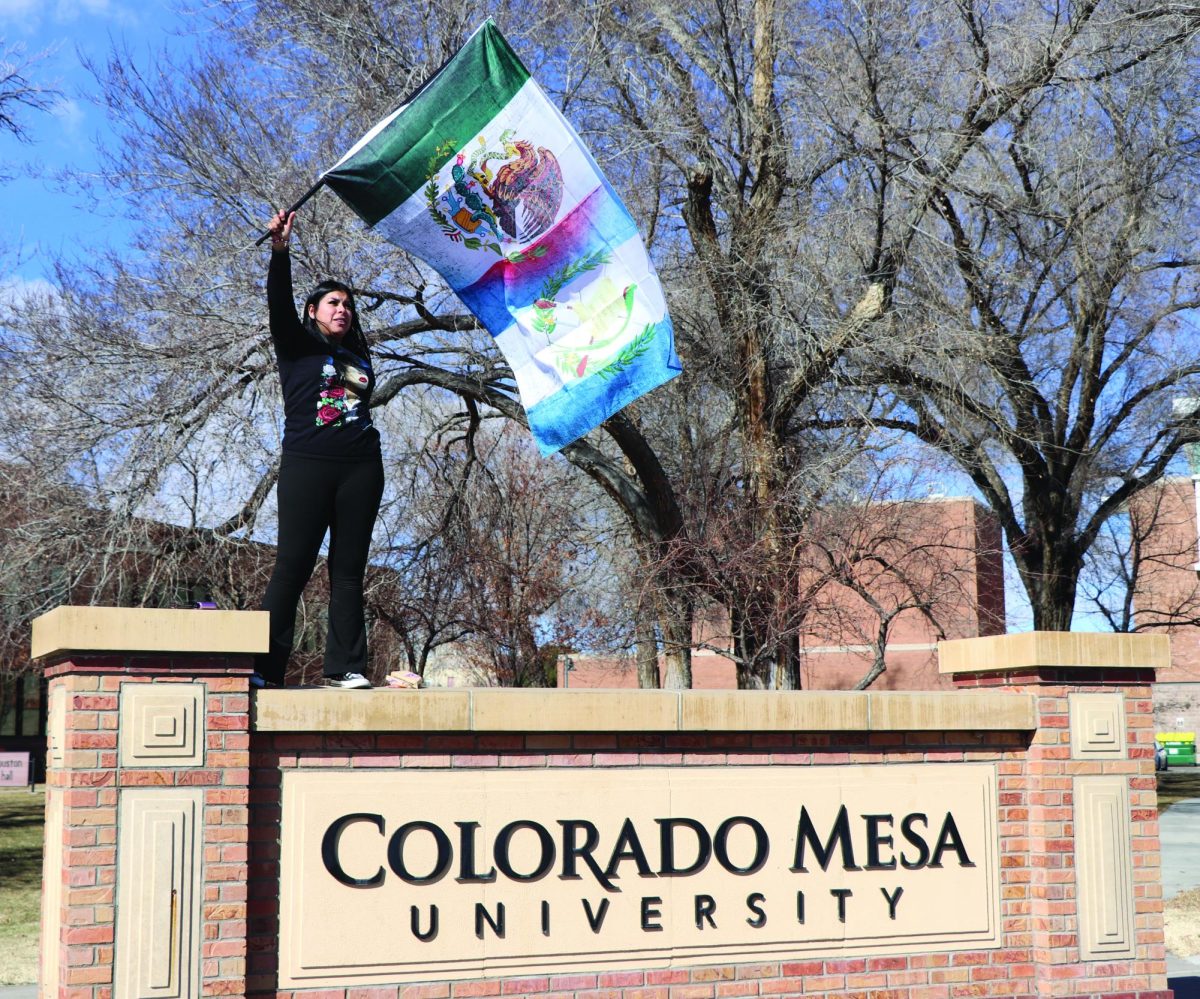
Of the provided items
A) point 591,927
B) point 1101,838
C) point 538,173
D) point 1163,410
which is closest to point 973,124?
point 1163,410

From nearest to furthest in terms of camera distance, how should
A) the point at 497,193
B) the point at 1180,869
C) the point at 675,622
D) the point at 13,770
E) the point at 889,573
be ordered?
1. the point at 497,193
2. the point at 675,622
3. the point at 889,573
4. the point at 1180,869
5. the point at 13,770

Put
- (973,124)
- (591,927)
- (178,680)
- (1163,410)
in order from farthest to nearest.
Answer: (1163,410) < (973,124) < (591,927) < (178,680)

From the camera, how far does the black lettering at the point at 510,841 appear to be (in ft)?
20.7

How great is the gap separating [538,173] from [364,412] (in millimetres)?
1973

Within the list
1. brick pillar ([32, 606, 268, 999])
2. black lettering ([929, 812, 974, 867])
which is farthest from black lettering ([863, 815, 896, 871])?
brick pillar ([32, 606, 268, 999])

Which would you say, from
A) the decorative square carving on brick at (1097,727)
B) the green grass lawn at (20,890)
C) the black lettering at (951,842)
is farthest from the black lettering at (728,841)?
the green grass lawn at (20,890)

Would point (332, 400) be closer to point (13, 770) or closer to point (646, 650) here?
point (646, 650)

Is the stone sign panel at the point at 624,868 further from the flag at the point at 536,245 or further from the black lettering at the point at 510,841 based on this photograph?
the flag at the point at 536,245

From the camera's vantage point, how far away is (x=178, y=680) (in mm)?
5754

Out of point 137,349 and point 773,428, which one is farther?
point 773,428

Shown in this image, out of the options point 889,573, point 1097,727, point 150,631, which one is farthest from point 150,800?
point 889,573

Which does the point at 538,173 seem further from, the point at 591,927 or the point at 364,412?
the point at 591,927

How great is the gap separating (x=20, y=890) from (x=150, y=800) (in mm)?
9164

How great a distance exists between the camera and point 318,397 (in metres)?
6.44
